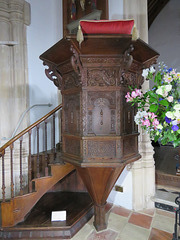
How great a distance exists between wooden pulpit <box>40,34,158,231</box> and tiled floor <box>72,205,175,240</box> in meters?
0.66

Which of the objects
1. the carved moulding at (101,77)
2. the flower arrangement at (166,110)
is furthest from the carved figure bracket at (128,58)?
the flower arrangement at (166,110)

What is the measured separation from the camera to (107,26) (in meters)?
1.23

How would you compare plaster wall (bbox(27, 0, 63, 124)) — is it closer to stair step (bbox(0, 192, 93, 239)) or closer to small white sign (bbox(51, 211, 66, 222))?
stair step (bbox(0, 192, 93, 239))

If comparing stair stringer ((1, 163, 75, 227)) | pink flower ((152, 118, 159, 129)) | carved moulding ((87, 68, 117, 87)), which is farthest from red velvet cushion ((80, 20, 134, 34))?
stair stringer ((1, 163, 75, 227))

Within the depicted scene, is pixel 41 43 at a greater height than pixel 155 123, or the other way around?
pixel 41 43

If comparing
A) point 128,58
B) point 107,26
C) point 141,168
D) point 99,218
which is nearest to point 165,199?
point 141,168

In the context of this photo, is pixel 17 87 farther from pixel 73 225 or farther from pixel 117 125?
pixel 73 225

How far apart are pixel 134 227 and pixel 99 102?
1542mm

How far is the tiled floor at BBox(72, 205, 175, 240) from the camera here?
1.74m

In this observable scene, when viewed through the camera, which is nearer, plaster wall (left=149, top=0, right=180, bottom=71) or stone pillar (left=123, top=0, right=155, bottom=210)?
stone pillar (left=123, top=0, right=155, bottom=210)

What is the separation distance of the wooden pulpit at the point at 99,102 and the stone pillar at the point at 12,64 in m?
1.24

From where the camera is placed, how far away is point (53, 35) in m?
3.08

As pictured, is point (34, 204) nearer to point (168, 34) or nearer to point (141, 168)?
point (141, 168)

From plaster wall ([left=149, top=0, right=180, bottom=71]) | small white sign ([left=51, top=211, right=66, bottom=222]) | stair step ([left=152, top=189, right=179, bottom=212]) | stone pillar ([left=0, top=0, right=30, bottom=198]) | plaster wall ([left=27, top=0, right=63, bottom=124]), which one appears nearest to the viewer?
small white sign ([left=51, top=211, right=66, bottom=222])
